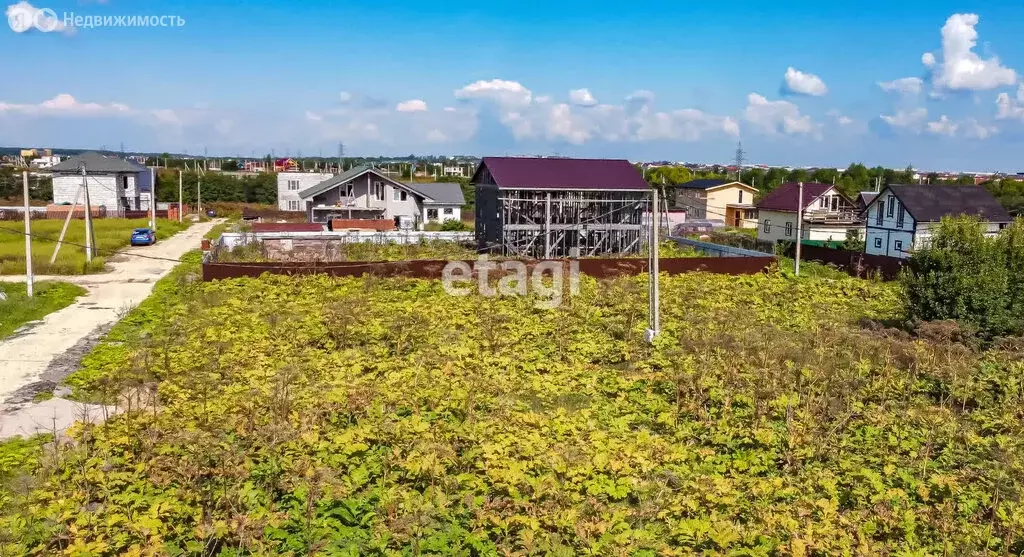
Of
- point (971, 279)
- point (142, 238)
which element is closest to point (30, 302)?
point (142, 238)

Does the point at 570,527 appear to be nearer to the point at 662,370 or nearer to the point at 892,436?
the point at 892,436

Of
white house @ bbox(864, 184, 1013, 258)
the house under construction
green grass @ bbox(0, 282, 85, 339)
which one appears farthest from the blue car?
white house @ bbox(864, 184, 1013, 258)

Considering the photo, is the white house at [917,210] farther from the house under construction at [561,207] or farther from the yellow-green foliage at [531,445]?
the yellow-green foliage at [531,445]

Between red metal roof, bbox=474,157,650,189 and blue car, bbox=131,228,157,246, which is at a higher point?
red metal roof, bbox=474,157,650,189

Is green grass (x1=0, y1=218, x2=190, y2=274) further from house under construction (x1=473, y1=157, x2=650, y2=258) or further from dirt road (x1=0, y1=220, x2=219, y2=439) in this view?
house under construction (x1=473, y1=157, x2=650, y2=258)

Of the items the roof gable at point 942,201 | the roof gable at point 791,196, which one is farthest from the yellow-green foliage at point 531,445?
the roof gable at point 791,196
